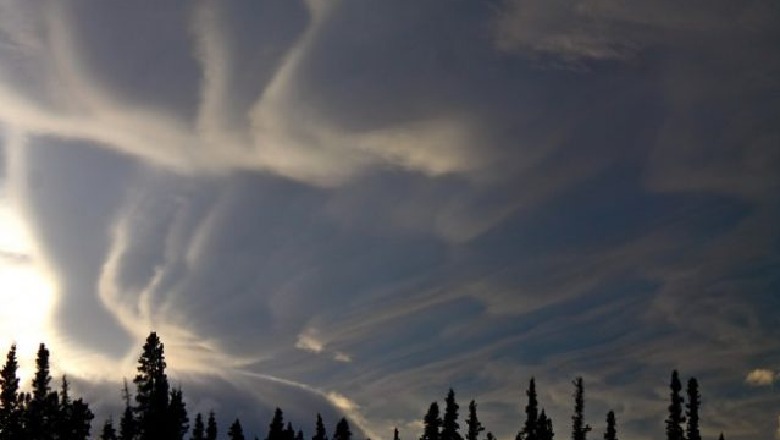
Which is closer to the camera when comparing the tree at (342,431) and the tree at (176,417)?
the tree at (176,417)

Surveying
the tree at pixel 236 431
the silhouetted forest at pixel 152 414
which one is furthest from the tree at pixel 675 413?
the tree at pixel 236 431

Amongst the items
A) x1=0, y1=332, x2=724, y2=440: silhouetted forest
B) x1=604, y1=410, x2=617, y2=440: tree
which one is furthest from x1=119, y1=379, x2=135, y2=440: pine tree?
x1=604, y1=410, x2=617, y2=440: tree

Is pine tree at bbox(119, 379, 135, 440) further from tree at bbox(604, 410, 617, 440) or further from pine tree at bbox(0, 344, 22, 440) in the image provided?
tree at bbox(604, 410, 617, 440)

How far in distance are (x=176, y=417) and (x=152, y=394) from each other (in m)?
7.30

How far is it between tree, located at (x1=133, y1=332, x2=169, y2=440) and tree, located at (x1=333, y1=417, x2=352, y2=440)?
42679 mm

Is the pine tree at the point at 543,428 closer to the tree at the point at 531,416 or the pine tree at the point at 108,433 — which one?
the tree at the point at 531,416

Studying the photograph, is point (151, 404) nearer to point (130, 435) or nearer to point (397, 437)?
point (130, 435)

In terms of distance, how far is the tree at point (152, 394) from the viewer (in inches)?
3639

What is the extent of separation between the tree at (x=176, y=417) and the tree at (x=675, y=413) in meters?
63.4

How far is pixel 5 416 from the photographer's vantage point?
10044cm

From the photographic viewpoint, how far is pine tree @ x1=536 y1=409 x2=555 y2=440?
120250 mm

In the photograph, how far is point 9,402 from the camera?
101625 mm

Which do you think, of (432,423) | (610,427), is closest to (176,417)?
(432,423)

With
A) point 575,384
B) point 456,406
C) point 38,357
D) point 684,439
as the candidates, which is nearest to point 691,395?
point 684,439
